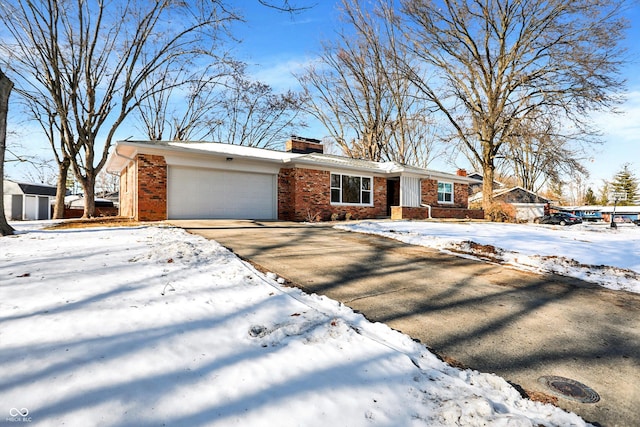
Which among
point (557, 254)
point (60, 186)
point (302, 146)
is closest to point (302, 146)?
point (302, 146)

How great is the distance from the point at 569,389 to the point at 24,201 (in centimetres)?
3093

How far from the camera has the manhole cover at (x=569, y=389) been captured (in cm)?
207

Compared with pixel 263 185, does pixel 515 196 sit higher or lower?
higher

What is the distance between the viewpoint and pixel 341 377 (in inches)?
81.2

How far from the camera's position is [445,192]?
65.8 feet

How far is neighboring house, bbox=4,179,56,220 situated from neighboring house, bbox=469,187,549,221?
3519cm

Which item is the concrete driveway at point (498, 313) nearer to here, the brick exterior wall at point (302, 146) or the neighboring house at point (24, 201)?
the brick exterior wall at point (302, 146)

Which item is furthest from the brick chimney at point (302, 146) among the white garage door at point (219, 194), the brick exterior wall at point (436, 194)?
the brick exterior wall at point (436, 194)

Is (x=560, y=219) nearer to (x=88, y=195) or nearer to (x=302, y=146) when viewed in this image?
(x=302, y=146)

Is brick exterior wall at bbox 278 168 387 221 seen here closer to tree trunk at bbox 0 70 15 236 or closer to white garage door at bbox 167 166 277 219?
white garage door at bbox 167 166 277 219

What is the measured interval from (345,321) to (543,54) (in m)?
19.7

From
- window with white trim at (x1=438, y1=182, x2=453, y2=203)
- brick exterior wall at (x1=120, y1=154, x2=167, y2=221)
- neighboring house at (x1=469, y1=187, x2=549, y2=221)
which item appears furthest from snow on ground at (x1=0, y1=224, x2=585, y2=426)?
neighboring house at (x1=469, y1=187, x2=549, y2=221)

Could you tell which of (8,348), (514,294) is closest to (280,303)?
(8,348)

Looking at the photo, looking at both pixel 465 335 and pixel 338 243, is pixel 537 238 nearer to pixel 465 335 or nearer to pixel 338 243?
pixel 338 243
